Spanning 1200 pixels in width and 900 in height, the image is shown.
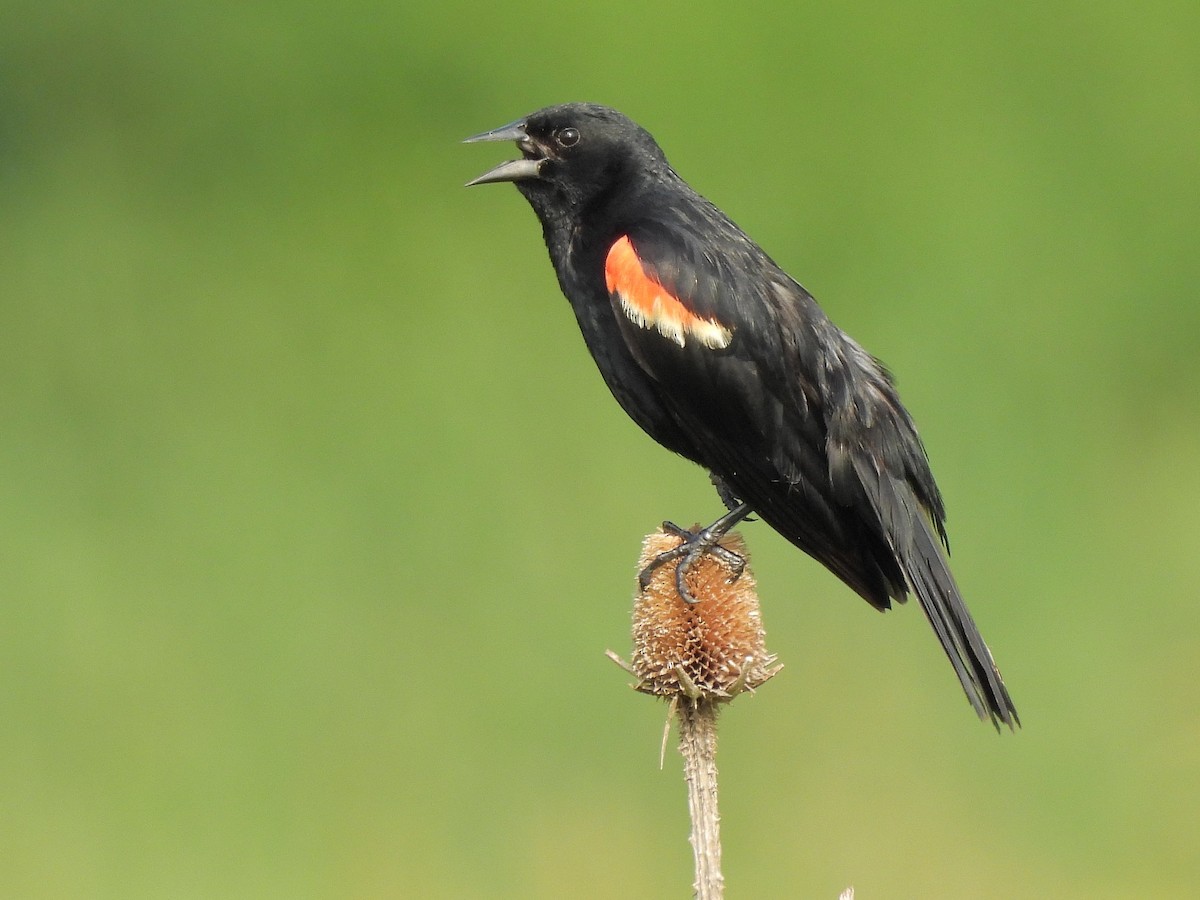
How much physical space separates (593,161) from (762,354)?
0.77m

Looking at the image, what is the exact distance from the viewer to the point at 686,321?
Result: 11.0ft

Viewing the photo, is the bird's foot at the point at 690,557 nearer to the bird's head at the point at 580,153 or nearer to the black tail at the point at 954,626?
the black tail at the point at 954,626

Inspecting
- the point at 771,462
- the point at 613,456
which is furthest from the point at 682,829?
the point at 771,462

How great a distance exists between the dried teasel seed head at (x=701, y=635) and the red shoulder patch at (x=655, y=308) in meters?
0.64

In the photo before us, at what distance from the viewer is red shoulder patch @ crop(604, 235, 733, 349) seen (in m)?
3.32

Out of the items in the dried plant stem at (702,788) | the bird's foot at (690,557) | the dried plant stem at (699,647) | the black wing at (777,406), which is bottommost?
the dried plant stem at (702,788)

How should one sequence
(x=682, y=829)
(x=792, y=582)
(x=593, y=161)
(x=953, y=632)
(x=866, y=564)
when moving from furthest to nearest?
(x=792, y=582) → (x=682, y=829) → (x=593, y=161) → (x=866, y=564) → (x=953, y=632)

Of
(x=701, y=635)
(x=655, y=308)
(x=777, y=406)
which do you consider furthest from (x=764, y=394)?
(x=701, y=635)

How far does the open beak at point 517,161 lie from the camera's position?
3.68 m

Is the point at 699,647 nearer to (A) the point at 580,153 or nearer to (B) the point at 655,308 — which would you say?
(B) the point at 655,308

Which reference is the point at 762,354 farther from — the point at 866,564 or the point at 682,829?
the point at 682,829

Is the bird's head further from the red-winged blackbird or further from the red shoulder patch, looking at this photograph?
the red shoulder patch

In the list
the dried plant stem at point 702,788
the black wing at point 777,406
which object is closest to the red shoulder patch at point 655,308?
the black wing at point 777,406

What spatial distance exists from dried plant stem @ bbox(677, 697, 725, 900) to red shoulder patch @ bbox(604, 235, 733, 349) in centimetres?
105
